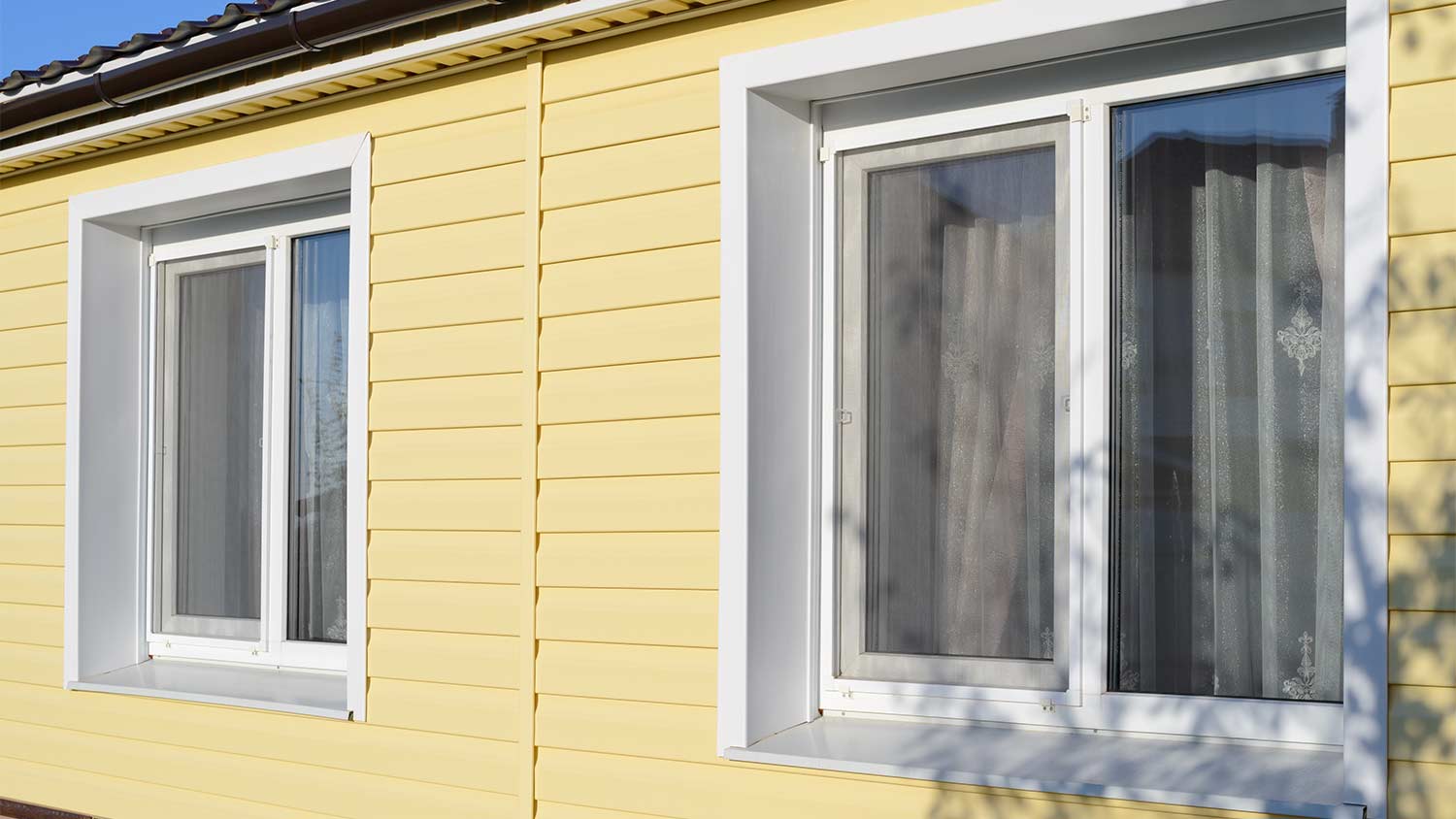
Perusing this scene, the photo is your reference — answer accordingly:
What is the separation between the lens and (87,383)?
5684 millimetres

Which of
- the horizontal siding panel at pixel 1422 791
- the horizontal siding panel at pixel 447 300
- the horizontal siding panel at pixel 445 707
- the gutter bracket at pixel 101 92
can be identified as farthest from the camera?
the gutter bracket at pixel 101 92

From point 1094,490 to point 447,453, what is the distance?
212 centimetres

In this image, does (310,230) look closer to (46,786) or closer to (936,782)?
(46,786)

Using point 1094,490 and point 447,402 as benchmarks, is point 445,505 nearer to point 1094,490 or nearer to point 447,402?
point 447,402

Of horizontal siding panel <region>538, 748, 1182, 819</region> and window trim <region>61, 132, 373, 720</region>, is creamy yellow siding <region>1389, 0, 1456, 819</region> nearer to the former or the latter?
horizontal siding panel <region>538, 748, 1182, 819</region>

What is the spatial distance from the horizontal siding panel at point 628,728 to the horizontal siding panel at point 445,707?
15 cm

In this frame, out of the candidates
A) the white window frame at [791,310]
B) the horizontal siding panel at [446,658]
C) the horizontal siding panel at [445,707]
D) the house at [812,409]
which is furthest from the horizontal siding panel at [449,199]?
the horizontal siding panel at [445,707]

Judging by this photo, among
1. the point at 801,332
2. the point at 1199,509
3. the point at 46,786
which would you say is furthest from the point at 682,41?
the point at 46,786

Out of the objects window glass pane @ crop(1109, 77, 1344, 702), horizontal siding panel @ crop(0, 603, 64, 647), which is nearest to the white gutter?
window glass pane @ crop(1109, 77, 1344, 702)

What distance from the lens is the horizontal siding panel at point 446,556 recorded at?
4.38m

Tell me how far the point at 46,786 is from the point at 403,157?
3.11 metres

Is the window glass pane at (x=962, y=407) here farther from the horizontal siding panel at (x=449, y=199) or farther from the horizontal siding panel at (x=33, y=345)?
the horizontal siding panel at (x=33, y=345)

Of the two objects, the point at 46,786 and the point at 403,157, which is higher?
the point at 403,157

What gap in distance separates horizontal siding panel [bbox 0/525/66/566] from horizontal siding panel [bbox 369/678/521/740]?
6.39 ft
